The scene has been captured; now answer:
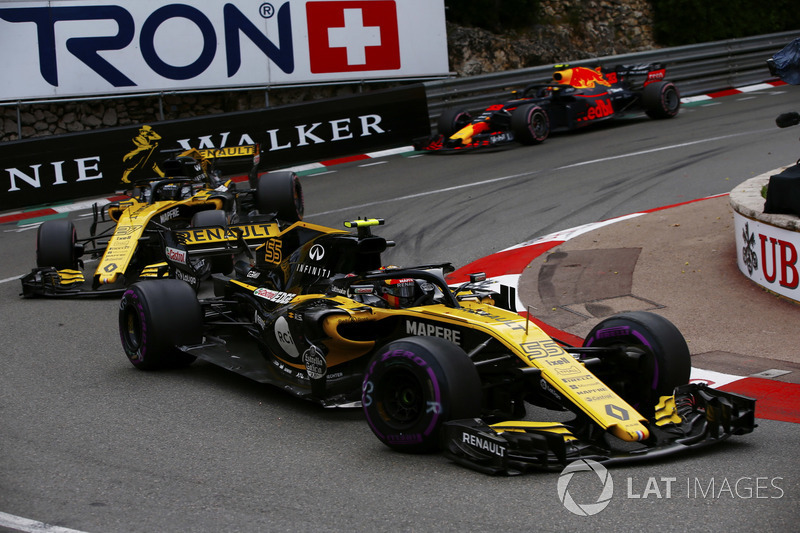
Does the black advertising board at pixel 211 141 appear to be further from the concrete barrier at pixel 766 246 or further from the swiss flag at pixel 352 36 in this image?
the concrete barrier at pixel 766 246

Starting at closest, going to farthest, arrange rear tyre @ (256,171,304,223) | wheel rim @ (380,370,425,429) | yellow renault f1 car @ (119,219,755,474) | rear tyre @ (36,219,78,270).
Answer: yellow renault f1 car @ (119,219,755,474) < wheel rim @ (380,370,425,429) < rear tyre @ (36,219,78,270) < rear tyre @ (256,171,304,223)

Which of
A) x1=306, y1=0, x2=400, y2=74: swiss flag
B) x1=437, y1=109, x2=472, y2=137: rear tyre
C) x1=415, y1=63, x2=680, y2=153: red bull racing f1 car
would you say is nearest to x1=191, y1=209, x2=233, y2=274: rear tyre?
x1=415, y1=63, x2=680, y2=153: red bull racing f1 car

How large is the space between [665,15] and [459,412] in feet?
75.7

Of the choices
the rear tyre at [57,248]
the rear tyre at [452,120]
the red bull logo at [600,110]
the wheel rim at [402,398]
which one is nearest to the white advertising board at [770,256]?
the wheel rim at [402,398]

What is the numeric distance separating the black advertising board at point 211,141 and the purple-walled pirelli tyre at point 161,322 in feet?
27.3

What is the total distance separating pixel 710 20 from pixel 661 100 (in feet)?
24.3

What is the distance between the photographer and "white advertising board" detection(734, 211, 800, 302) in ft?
28.5

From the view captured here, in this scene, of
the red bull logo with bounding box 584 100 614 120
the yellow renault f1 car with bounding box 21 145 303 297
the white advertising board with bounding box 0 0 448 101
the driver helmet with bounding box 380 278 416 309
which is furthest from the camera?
the red bull logo with bounding box 584 100 614 120

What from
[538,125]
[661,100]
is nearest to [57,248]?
[538,125]

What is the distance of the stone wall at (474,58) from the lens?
19609 mm

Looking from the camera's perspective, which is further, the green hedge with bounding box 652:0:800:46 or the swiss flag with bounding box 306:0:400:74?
the green hedge with bounding box 652:0:800:46

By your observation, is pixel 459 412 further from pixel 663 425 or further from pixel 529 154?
pixel 529 154

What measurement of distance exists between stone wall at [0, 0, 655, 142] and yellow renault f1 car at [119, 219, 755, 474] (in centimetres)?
1238

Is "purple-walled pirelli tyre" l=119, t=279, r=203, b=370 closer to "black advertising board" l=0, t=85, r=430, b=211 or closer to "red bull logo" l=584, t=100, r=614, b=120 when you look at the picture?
"black advertising board" l=0, t=85, r=430, b=211
